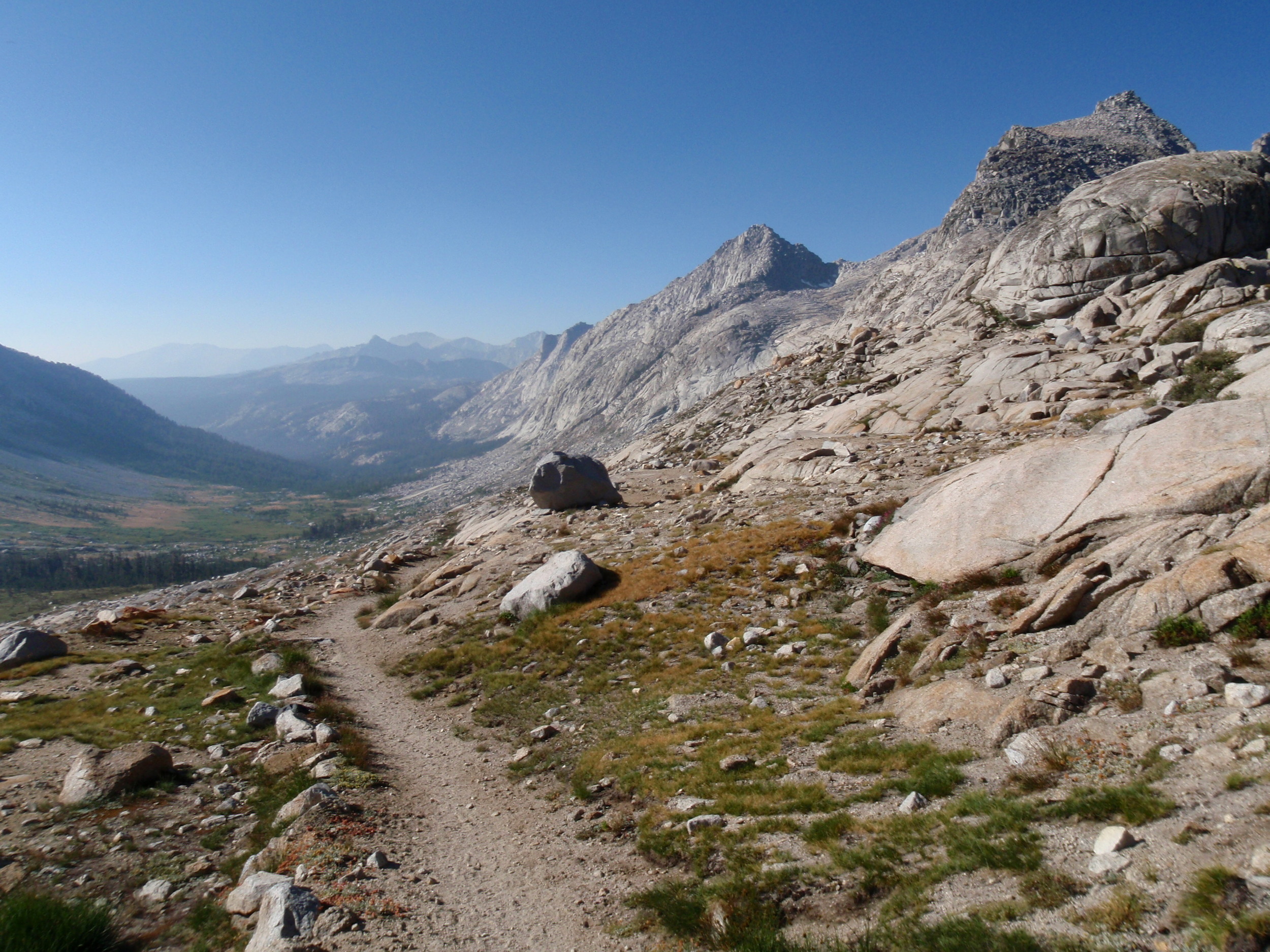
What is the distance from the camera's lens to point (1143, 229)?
51.9m

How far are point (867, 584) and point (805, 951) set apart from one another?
52.6 feet

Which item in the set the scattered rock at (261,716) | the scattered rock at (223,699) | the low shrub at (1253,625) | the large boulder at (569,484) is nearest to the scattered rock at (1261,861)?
the low shrub at (1253,625)

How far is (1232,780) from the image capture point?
7.32m

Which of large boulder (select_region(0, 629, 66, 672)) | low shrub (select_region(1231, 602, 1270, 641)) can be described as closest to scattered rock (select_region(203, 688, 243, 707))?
large boulder (select_region(0, 629, 66, 672))

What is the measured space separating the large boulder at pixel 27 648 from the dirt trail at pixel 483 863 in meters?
19.3

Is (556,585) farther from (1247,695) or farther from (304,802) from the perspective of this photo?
(1247,695)

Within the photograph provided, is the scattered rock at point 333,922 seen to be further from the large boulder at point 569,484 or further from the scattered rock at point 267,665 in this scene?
the large boulder at point 569,484

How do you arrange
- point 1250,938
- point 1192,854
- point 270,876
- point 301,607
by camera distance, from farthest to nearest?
point 301,607, point 270,876, point 1192,854, point 1250,938

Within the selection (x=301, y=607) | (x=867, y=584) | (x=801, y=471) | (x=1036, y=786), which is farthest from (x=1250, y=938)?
(x=301, y=607)

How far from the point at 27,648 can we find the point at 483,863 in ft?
92.7

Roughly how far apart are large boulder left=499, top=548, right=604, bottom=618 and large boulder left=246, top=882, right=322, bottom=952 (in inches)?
700

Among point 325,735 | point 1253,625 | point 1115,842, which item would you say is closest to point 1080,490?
point 1253,625

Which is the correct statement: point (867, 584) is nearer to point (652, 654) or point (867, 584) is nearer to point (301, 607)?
point (652, 654)

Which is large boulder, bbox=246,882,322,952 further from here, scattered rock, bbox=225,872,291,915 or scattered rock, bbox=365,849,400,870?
scattered rock, bbox=365,849,400,870
